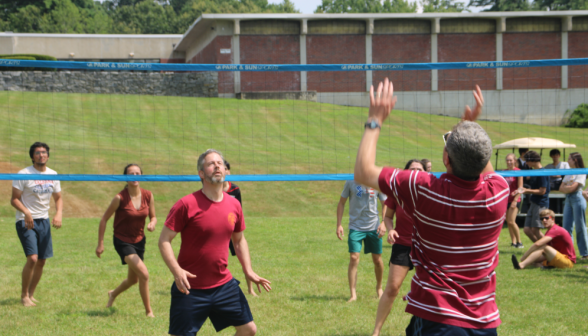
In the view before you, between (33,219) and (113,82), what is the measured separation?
78.0 feet

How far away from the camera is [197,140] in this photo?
22266 millimetres

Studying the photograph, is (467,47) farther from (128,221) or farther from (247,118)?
(128,221)

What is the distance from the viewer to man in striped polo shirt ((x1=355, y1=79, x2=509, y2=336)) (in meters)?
2.55

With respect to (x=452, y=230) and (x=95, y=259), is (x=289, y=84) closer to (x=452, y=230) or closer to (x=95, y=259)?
(x=95, y=259)

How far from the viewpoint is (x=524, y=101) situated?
32344 mm

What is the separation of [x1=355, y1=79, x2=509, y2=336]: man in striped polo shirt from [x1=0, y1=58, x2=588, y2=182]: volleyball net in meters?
9.07

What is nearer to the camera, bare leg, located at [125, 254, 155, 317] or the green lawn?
the green lawn

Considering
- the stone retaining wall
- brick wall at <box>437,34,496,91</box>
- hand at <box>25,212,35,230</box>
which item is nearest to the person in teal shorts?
hand at <box>25,212,35,230</box>

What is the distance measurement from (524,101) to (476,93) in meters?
32.2

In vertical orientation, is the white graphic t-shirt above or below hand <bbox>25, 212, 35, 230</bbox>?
above

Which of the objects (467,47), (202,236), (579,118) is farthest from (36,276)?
(467,47)

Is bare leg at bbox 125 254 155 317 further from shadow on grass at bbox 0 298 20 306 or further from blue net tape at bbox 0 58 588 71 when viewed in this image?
blue net tape at bbox 0 58 588 71

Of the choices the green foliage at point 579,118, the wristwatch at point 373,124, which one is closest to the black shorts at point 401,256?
the wristwatch at point 373,124

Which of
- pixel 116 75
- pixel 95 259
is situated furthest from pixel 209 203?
pixel 116 75
